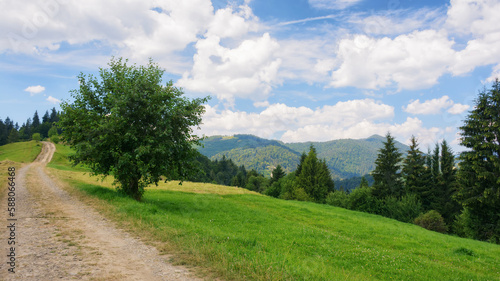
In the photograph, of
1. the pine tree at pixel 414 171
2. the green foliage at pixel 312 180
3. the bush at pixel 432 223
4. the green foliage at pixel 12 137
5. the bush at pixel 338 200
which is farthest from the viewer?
the green foliage at pixel 12 137

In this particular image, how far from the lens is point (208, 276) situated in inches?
283

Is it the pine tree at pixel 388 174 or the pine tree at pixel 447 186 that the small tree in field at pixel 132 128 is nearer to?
the pine tree at pixel 388 174

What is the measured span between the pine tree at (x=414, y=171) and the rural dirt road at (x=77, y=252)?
6193 centimetres

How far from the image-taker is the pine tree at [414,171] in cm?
5706

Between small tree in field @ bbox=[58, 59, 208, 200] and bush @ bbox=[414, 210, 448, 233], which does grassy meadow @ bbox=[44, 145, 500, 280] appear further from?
bush @ bbox=[414, 210, 448, 233]

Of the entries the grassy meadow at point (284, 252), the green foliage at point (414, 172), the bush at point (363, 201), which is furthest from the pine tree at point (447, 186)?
the grassy meadow at point (284, 252)

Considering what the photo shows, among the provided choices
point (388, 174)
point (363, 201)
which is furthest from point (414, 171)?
point (363, 201)

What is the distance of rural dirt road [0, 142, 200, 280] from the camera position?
6965 mm

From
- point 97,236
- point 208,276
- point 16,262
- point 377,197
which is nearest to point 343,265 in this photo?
point 208,276

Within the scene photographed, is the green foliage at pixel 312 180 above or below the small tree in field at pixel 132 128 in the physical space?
below

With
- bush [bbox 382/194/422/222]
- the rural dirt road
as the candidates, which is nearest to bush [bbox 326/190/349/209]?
bush [bbox 382/194/422/222]

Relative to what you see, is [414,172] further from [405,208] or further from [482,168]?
[482,168]

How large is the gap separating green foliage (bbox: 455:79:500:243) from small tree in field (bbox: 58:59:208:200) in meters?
36.6

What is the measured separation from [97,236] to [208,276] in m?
6.06
